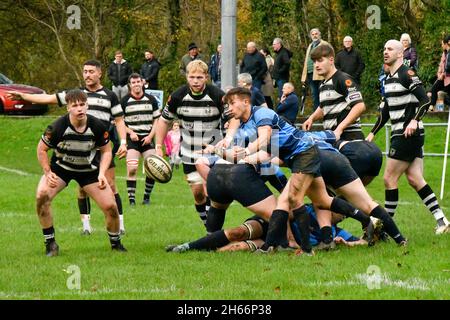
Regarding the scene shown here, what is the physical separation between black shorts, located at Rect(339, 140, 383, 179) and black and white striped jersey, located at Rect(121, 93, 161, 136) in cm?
614

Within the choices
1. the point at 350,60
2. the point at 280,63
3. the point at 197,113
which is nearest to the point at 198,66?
the point at 197,113

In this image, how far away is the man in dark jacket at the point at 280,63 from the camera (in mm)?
26156

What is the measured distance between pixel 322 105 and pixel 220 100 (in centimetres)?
136

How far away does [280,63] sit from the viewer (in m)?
26.5

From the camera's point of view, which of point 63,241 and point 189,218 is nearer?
point 63,241

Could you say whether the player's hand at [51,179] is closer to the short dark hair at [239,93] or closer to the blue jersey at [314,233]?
the short dark hair at [239,93]

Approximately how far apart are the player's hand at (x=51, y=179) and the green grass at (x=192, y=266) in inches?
30.4

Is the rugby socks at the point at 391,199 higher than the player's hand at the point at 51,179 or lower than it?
lower

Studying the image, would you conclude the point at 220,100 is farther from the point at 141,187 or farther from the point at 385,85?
the point at 141,187

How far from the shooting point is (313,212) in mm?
12102

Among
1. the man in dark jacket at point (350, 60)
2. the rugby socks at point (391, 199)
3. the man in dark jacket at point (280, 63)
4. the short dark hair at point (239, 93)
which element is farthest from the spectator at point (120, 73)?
the short dark hair at point (239, 93)

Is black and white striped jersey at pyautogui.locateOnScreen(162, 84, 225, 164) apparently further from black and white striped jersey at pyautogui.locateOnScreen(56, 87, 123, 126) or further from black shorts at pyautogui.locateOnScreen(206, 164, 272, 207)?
black shorts at pyautogui.locateOnScreen(206, 164, 272, 207)

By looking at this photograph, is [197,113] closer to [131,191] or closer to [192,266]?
[192,266]
